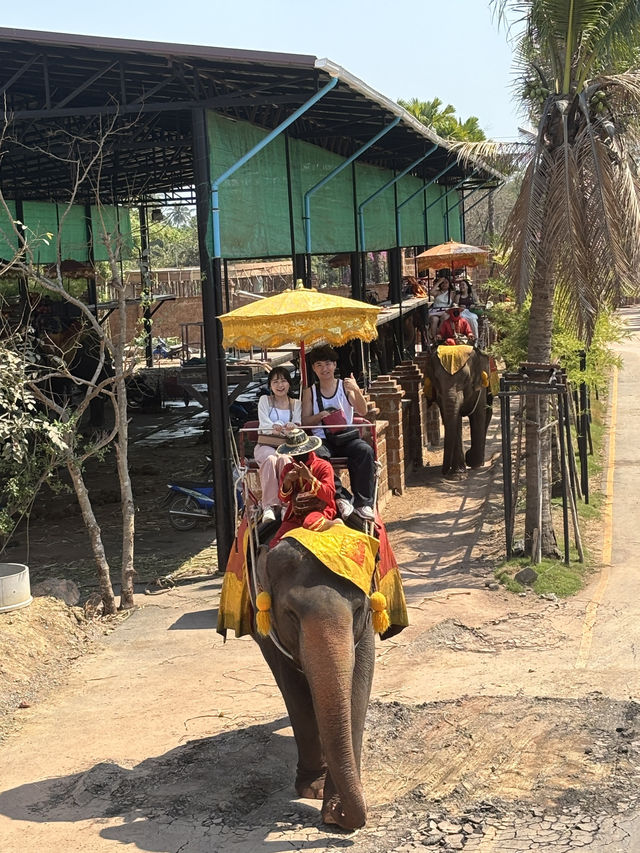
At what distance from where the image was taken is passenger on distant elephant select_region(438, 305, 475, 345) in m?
19.4

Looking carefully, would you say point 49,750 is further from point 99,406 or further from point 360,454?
point 99,406

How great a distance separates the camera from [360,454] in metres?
9.15

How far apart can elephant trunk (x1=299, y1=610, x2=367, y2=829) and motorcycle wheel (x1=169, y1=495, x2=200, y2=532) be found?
8.91 metres

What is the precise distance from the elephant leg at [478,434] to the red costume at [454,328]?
1073 millimetres

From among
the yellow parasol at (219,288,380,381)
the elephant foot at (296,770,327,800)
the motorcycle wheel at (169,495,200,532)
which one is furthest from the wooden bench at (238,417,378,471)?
the motorcycle wheel at (169,495,200,532)

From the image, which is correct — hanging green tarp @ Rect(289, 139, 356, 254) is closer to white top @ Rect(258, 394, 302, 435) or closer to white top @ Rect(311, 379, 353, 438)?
white top @ Rect(311, 379, 353, 438)

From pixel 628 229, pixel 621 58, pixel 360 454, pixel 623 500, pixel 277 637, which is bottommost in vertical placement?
pixel 623 500

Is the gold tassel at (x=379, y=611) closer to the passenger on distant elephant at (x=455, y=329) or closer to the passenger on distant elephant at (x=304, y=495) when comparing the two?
the passenger on distant elephant at (x=304, y=495)

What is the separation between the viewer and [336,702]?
6.09m

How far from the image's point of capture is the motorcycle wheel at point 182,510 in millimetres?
15133

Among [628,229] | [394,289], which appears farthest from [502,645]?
[394,289]

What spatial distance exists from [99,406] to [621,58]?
15.3m

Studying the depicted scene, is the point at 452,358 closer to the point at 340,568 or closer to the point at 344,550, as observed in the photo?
the point at 344,550

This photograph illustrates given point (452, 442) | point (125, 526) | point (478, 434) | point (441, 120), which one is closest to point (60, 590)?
point (125, 526)
